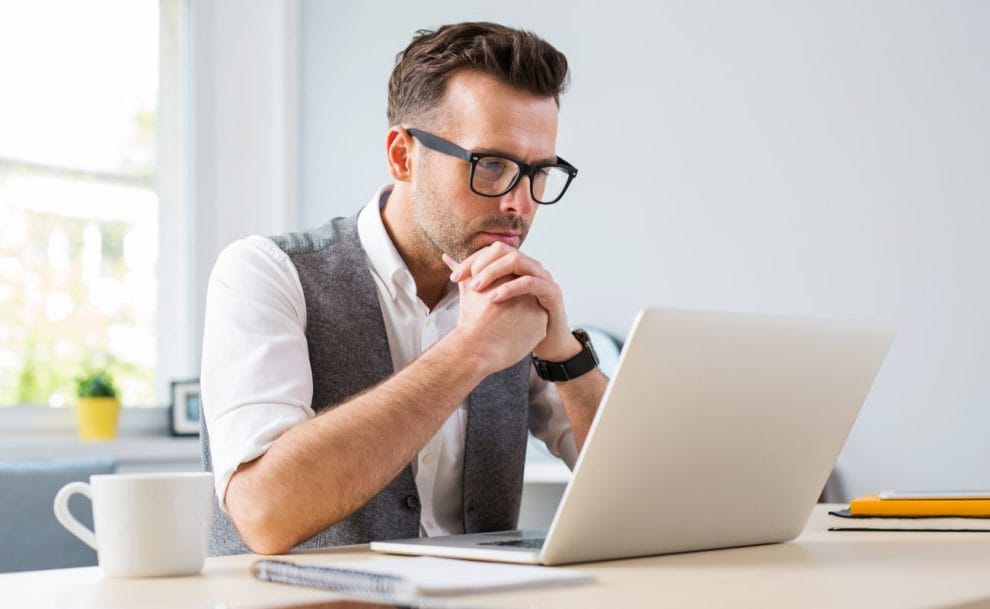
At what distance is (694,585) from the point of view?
0.86 metres

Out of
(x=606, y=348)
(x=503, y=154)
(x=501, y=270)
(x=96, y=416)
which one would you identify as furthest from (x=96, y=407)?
(x=501, y=270)

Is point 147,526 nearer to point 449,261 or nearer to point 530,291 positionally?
point 530,291

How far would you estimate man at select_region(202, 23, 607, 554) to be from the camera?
1.25m

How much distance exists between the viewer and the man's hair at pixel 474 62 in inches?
62.6

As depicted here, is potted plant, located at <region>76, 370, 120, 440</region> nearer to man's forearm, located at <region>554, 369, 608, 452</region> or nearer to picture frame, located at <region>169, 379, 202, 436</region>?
picture frame, located at <region>169, 379, 202, 436</region>

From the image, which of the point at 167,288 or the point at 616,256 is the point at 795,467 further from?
the point at 167,288

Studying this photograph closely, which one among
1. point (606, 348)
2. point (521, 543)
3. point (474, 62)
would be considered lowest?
point (606, 348)

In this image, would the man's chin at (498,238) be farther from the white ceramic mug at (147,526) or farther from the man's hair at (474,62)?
the white ceramic mug at (147,526)

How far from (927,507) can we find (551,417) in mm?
594

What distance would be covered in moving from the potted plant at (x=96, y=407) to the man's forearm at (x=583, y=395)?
1.99 meters

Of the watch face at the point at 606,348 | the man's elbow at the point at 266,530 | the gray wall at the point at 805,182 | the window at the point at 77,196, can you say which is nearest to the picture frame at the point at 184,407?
the window at the point at 77,196

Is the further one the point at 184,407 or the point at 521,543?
the point at 184,407

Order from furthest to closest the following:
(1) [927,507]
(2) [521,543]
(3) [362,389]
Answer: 1. (3) [362,389]
2. (1) [927,507]
3. (2) [521,543]

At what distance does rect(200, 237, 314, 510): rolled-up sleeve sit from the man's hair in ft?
1.01
